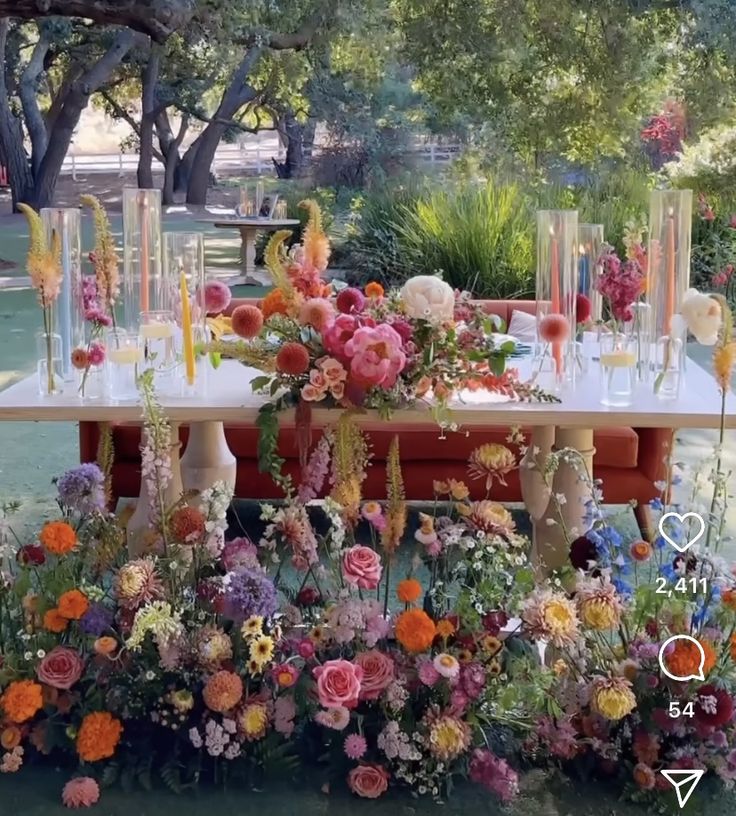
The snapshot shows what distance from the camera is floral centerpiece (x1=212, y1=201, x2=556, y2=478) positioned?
8.49 feet

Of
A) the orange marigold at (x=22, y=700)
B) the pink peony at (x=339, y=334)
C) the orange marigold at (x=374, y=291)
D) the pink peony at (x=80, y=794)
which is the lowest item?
the pink peony at (x=80, y=794)

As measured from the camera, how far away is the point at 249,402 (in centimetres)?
274

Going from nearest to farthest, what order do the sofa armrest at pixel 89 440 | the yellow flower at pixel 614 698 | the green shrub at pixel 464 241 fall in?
the yellow flower at pixel 614 698 → the sofa armrest at pixel 89 440 → the green shrub at pixel 464 241

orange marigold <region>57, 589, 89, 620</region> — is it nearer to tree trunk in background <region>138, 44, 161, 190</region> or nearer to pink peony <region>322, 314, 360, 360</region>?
pink peony <region>322, 314, 360, 360</region>

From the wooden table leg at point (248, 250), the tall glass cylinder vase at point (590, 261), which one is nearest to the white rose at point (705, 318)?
the tall glass cylinder vase at point (590, 261)

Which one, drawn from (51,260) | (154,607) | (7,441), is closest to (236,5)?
(7,441)

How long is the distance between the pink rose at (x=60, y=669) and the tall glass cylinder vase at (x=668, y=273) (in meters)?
1.54

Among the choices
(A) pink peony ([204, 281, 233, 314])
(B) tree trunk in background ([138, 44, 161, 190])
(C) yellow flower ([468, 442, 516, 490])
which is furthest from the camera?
(B) tree trunk in background ([138, 44, 161, 190])

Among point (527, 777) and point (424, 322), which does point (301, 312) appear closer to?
point (424, 322)

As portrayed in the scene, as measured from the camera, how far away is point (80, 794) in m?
2.39

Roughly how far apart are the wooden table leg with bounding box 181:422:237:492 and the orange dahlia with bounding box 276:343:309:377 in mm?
855

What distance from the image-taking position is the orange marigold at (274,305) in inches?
108

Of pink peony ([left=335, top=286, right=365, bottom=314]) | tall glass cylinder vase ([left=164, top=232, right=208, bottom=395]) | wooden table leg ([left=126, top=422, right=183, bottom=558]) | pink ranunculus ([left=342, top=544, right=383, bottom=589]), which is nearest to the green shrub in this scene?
wooden table leg ([left=126, top=422, right=183, bottom=558])

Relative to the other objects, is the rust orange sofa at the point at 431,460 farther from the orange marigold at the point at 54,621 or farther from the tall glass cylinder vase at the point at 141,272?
the orange marigold at the point at 54,621
